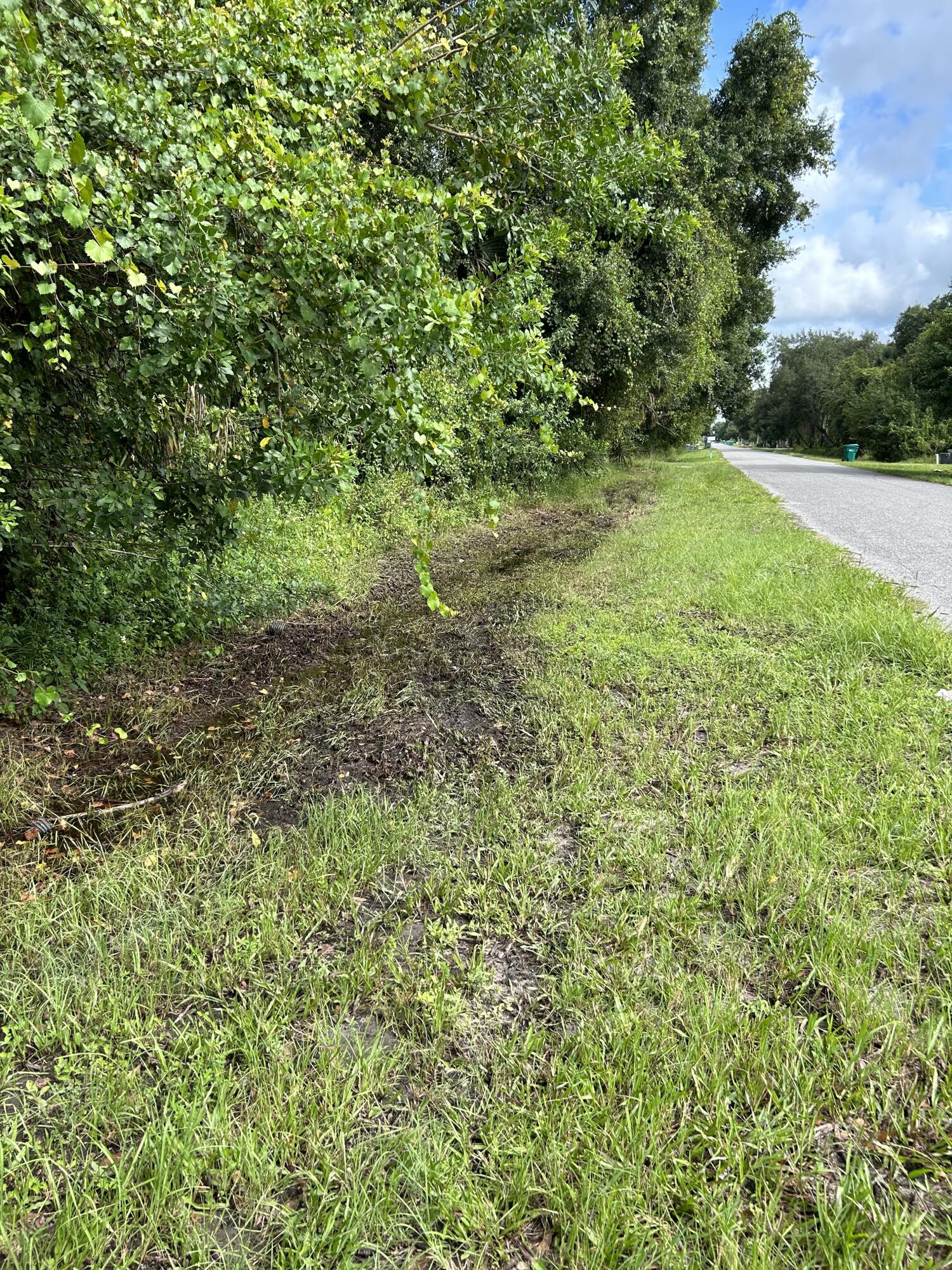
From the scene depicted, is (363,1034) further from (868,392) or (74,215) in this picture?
(868,392)

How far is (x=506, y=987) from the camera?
1969 millimetres

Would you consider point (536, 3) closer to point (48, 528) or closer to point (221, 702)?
point (48, 528)

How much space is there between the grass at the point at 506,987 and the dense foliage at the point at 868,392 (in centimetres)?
2281

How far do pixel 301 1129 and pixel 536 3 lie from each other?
513 centimetres

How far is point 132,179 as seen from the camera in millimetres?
2400

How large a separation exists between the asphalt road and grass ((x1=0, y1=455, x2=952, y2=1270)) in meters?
2.33

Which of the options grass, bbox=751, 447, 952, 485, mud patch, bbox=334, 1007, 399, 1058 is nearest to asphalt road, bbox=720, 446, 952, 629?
grass, bbox=751, 447, 952, 485

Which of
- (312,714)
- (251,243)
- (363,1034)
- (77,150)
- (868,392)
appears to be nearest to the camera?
(77,150)

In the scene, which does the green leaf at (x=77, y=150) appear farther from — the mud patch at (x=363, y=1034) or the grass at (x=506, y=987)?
the mud patch at (x=363, y=1034)

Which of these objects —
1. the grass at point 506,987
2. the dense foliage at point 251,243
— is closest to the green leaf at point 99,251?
the dense foliage at point 251,243

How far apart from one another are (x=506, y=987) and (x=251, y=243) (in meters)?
3.09

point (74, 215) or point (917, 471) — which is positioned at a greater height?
point (917, 471)

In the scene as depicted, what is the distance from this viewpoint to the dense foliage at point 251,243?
233cm

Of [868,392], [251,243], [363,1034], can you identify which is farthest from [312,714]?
[868,392]
